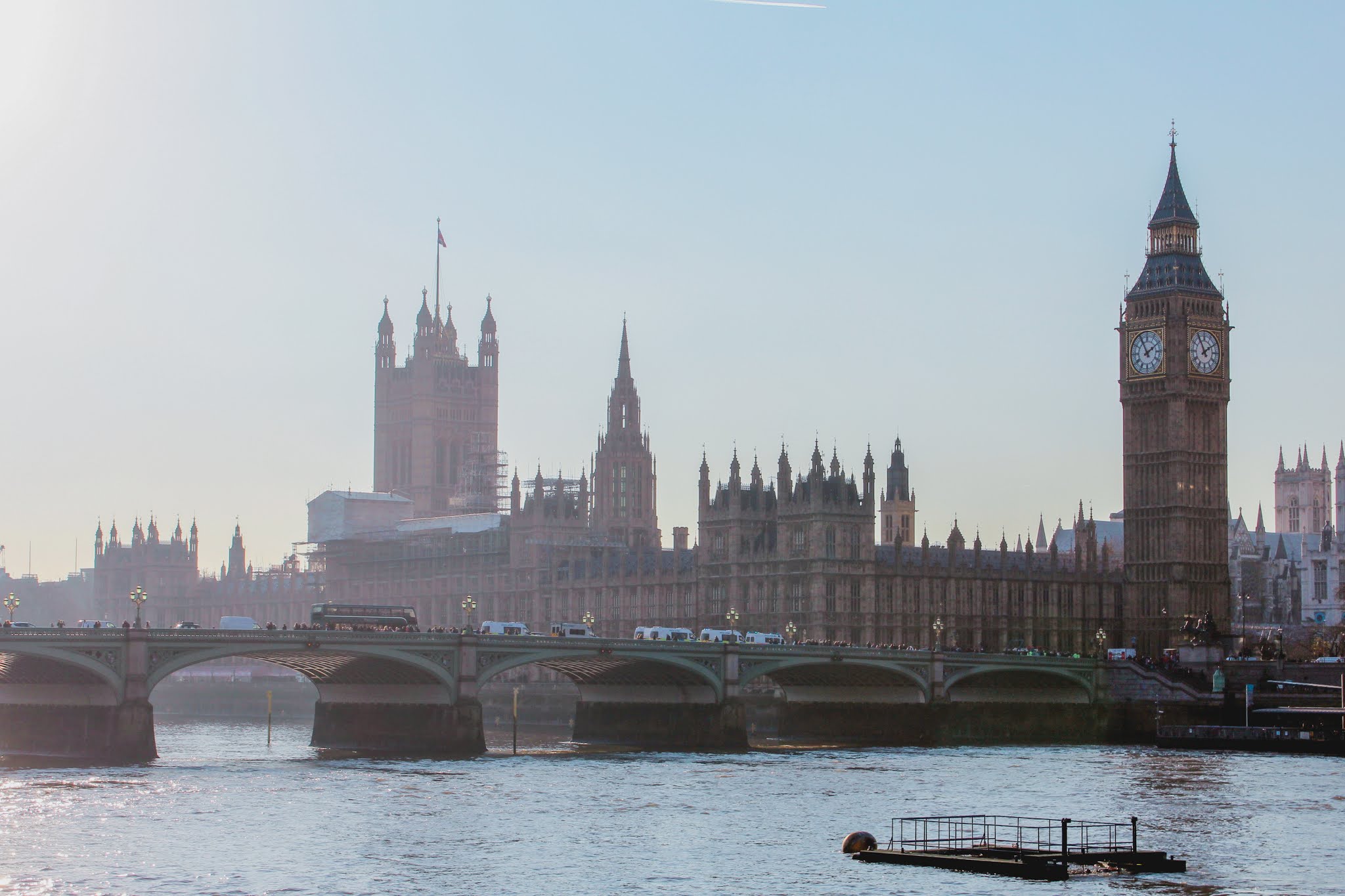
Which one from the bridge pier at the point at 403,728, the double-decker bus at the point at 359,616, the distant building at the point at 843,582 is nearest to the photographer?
the bridge pier at the point at 403,728

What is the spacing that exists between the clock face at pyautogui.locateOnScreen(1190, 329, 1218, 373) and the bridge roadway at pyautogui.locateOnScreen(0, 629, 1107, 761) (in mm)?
38334

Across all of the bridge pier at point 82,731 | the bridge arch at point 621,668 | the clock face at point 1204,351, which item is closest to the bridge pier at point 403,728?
the bridge arch at point 621,668

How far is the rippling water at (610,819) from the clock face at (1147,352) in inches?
2566

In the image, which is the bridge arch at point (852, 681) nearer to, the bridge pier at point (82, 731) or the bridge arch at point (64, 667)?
the bridge pier at point (82, 731)

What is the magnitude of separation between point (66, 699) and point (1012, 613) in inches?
3658

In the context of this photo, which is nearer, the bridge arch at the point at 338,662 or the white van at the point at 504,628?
the bridge arch at the point at 338,662

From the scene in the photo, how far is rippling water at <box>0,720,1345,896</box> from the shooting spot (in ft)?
224

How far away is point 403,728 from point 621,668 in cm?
1613

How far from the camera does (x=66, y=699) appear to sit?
11312 centimetres

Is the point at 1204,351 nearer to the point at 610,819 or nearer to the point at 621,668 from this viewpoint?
the point at 621,668

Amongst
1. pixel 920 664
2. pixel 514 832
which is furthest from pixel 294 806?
pixel 920 664

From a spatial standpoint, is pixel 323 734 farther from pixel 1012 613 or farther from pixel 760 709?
pixel 1012 613

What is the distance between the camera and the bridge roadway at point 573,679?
10781 centimetres

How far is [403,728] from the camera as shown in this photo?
12125 centimetres
